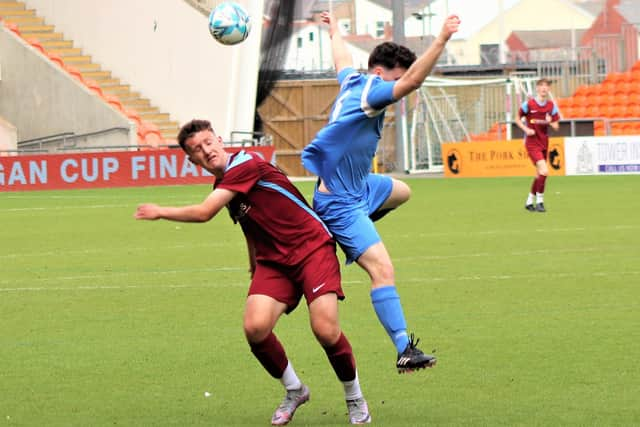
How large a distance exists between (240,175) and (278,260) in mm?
526

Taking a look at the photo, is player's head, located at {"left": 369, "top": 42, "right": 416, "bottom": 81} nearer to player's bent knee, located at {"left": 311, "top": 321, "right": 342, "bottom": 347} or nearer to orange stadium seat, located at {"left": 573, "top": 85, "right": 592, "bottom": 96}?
player's bent knee, located at {"left": 311, "top": 321, "right": 342, "bottom": 347}

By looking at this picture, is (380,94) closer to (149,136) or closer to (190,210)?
(190,210)

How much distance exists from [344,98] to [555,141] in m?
26.3

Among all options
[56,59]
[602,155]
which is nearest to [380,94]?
[602,155]

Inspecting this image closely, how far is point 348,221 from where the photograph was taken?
8.02m

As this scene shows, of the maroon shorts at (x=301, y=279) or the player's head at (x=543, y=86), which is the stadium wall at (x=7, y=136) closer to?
the player's head at (x=543, y=86)

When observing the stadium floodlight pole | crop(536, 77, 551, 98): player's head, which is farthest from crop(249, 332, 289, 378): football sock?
the stadium floodlight pole

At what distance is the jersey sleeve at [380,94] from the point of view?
24.5 ft

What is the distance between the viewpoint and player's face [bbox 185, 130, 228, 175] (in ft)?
22.7

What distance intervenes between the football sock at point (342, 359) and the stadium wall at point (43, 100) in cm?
3425

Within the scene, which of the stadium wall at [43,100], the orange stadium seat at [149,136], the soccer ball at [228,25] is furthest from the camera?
the stadium wall at [43,100]

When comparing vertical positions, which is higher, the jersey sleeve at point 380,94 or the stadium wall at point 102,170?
the jersey sleeve at point 380,94

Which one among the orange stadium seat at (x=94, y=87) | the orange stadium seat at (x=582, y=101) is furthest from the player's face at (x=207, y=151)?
the orange stadium seat at (x=582, y=101)

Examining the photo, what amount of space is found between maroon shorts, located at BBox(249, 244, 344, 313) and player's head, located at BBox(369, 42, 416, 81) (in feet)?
4.04
